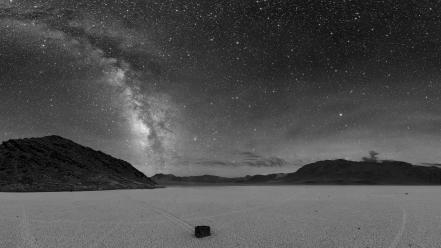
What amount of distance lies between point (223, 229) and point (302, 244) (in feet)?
13.1

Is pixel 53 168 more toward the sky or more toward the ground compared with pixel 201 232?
more toward the sky

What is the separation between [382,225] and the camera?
52.3 ft

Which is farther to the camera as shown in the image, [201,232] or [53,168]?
[53,168]

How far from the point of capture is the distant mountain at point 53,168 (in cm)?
9175

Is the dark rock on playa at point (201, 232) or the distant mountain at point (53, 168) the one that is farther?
the distant mountain at point (53, 168)

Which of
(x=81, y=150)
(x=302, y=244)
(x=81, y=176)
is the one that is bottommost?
(x=302, y=244)

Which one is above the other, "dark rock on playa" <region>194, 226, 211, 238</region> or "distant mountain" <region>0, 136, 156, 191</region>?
"distant mountain" <region>0, 136, 156, 191</region>

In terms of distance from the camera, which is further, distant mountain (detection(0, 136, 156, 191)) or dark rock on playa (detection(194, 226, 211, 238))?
distant mountain (detection(0, 136, 156, 191))

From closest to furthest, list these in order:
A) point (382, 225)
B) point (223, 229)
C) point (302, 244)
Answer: point (302, 244) → point (223, 229) → point (382, 225)

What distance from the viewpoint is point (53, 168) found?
11575 centimetres

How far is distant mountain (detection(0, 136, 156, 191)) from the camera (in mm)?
91750

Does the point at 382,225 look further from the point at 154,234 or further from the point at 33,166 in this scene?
the point at 33,166

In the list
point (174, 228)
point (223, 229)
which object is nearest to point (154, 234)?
point (174, 228)

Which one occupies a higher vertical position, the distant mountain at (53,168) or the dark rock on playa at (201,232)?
the distant mountain at (53,168)
